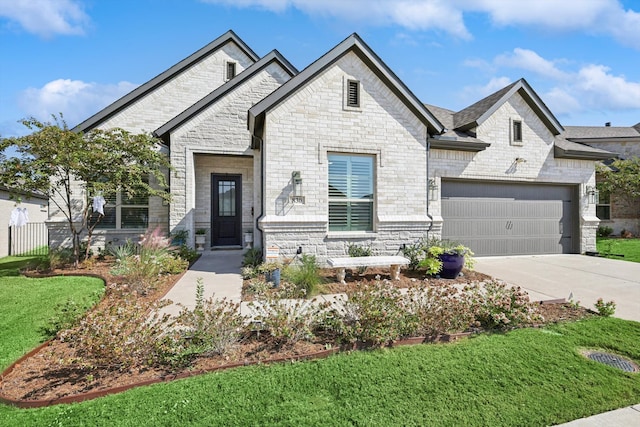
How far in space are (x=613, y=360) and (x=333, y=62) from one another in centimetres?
807

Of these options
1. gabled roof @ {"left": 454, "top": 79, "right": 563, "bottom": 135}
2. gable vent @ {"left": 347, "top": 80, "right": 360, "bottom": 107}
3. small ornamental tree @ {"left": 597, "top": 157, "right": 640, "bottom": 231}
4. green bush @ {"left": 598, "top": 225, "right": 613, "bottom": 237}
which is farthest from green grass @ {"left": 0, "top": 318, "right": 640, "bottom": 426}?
green bush @ {"left": 598, "top": 225, "right": 613, "bottom": 237}

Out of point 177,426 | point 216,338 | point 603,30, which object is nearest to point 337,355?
point 216,338

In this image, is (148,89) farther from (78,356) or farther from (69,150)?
(78,356)

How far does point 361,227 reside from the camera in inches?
328

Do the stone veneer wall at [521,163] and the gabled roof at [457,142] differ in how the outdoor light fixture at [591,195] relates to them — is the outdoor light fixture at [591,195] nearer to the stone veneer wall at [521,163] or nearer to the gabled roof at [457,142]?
the stone veneer wall at [521,163]

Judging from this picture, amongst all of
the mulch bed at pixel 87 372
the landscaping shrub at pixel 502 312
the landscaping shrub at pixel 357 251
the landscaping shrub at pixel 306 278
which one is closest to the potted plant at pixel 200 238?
the landscaping shrub at pixel 306 278

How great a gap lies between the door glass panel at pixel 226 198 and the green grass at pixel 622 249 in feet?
46.9

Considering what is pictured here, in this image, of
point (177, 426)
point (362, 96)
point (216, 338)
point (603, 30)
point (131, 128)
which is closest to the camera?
point (177, 426)

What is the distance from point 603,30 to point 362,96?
30.9ft

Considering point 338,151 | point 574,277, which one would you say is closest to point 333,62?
point 338,151

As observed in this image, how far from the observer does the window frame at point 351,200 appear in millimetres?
8039

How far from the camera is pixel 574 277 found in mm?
7523

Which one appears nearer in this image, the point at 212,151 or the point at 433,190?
the point at 433,190

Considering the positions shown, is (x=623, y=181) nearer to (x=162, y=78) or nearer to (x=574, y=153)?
(x=574, y=153)
